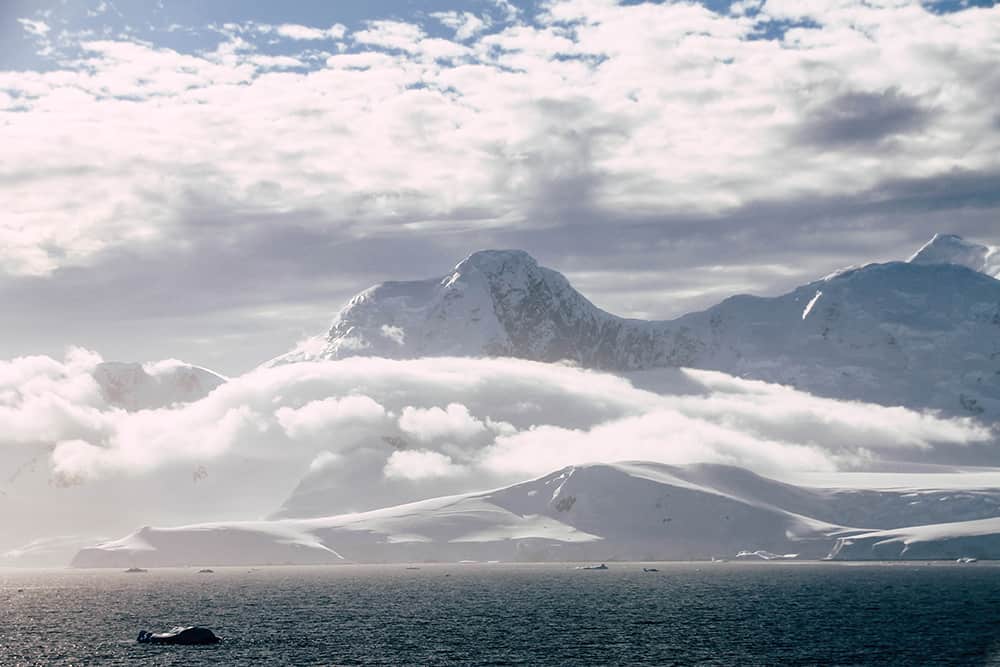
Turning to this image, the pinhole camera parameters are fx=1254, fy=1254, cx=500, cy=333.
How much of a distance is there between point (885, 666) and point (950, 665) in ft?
33.7

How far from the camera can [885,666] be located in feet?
655

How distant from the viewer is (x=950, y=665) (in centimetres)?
19938
